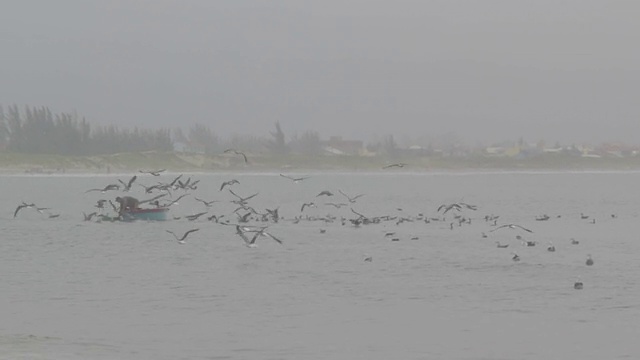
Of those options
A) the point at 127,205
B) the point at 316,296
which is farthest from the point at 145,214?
A: the point at 316,296

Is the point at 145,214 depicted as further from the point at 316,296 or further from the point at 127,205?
the point at 316,296

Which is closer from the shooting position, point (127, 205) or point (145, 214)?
point (145, 214)

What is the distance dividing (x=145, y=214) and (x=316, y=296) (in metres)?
29.6

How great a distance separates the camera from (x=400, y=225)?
59.8 m

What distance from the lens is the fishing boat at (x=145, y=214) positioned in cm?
5700

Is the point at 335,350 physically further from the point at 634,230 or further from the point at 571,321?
the point at 634,230

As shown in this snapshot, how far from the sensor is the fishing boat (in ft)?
187

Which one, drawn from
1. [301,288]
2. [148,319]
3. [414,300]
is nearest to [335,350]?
[148,319]

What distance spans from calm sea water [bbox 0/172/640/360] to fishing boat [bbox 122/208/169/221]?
2175 mm

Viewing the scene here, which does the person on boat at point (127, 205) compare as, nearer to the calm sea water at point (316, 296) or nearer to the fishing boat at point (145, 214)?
the fishing boat at point (145, 214)

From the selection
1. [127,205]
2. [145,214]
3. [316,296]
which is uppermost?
[127,205]

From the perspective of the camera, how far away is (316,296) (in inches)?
1142

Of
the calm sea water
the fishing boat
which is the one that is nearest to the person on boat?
the fishing boat

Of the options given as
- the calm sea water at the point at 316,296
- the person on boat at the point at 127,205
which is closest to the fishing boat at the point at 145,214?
the person on boat at the point at 127,205
